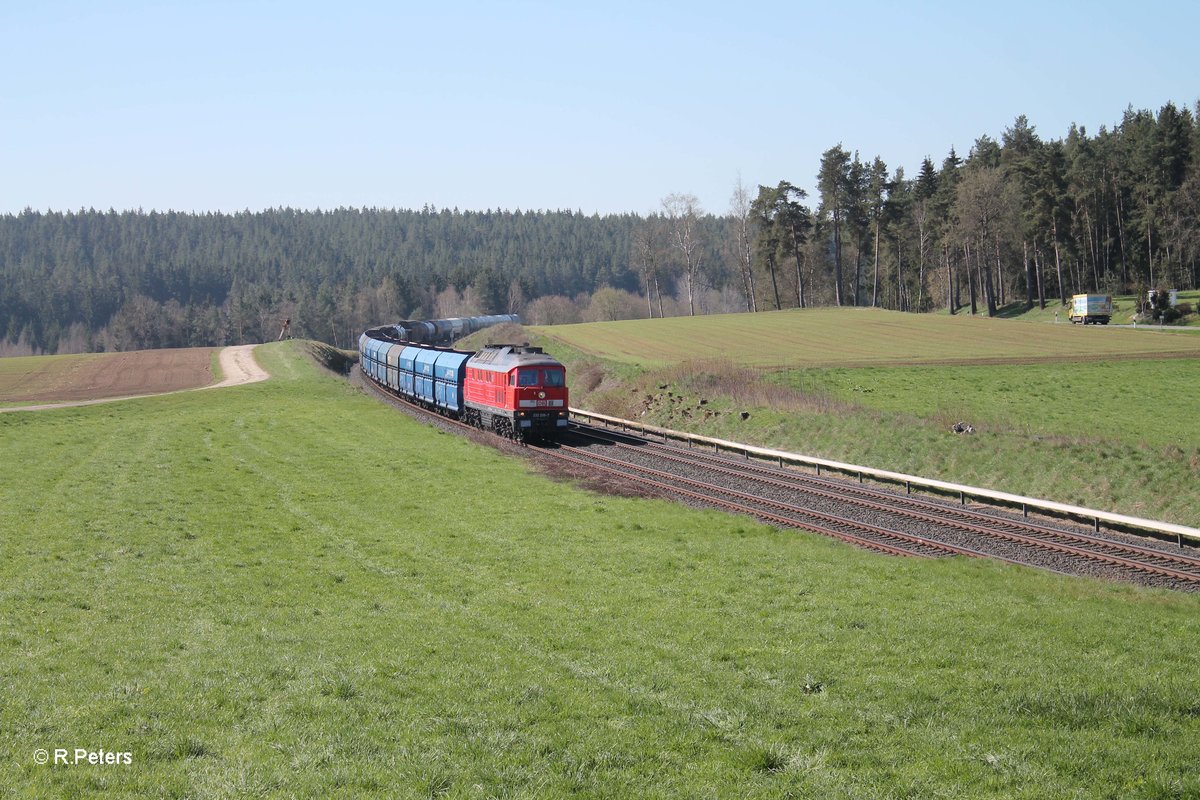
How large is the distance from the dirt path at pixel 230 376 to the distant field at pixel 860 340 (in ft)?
78.7

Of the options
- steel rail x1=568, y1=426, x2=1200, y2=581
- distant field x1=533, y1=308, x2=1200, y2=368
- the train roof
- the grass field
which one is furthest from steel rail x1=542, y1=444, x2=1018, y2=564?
distant field x1=533, y1=308, x2=1200, y2=368

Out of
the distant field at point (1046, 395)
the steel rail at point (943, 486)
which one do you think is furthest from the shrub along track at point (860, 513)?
the distant field at point (1046, 395)

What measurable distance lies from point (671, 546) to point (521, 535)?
3180mm

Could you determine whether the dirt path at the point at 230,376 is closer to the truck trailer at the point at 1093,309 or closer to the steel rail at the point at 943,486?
the steel rail at the point at 943,486

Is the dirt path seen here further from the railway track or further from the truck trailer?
the truck trailer

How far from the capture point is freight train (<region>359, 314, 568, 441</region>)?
3866cm

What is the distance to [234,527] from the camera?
65.6 feet

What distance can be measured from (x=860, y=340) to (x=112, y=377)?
57404 mm

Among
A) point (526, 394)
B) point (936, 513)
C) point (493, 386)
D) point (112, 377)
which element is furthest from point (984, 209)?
point (112, 377)

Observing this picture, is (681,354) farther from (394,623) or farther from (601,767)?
(601,767)

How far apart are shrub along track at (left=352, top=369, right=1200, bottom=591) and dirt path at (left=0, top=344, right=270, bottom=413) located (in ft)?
95.0

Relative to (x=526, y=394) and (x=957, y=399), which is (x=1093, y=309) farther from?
(x=526, y=394)

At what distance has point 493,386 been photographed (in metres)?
41.4

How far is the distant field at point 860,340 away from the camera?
56125mm
